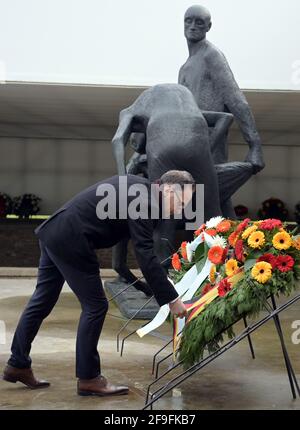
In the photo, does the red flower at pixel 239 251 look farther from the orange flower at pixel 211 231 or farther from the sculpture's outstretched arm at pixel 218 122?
the sculpture's outstretched arm at pixel 218 122

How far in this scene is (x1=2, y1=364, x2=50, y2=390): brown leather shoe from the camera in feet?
14.5

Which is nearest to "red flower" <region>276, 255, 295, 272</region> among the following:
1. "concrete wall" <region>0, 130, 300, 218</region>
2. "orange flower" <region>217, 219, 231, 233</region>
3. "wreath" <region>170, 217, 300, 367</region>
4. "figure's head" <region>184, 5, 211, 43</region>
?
"wreath" <region>170, 217, 300, 367</region>

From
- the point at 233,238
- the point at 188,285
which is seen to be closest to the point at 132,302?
the point at 188,285

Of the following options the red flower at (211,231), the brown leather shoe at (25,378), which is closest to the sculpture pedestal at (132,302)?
the red flower at (211,231)

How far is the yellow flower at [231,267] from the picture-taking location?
4189mm

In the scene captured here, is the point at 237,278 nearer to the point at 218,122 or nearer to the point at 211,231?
the point at 211,231

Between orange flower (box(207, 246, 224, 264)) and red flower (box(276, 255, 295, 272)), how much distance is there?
0.40 metres

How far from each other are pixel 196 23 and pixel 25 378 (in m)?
4.47

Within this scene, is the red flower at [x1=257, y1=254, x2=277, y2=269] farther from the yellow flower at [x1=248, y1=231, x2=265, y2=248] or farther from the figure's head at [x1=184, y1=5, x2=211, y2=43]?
the figure's head at [x1=184, y1=5, x2=211, y2=43]

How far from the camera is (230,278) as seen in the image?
419cm

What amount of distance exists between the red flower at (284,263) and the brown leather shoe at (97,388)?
42.9 inches

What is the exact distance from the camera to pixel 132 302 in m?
7.25
